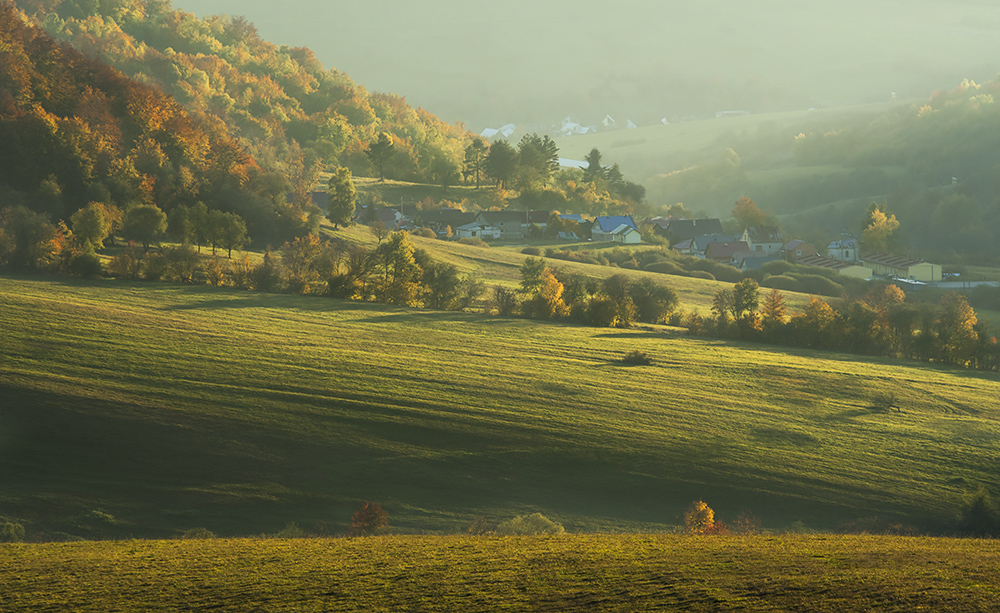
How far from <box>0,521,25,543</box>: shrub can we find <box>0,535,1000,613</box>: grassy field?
3424mm

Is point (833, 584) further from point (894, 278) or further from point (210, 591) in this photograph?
point (894, 278)

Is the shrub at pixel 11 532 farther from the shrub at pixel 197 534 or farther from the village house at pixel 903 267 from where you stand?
the village house at pixel 903 267

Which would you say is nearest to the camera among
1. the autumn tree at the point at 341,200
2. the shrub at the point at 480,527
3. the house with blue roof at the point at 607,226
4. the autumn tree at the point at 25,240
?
the shrub at the point at 480,527

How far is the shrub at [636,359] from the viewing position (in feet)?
172

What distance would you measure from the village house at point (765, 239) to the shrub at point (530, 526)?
388 ft

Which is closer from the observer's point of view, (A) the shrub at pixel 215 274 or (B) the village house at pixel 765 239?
(A) the shrub at pixel 215 274

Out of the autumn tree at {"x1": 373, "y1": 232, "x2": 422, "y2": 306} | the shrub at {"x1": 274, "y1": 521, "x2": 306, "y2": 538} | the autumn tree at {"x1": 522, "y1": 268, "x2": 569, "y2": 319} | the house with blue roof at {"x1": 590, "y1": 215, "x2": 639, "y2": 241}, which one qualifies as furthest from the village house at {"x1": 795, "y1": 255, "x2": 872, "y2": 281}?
the shrub at {"x1": 274, "y1": 521, "x2": 306, "y2": 538}

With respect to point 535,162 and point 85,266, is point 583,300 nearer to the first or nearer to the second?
point 85,266

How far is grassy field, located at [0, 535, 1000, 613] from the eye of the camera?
16.7 m

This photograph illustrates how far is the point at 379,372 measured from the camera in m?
44.6

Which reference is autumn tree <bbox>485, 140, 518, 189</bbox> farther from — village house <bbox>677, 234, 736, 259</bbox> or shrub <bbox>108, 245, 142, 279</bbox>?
shrub <bbox>108, 245, 142, 279</bbox>

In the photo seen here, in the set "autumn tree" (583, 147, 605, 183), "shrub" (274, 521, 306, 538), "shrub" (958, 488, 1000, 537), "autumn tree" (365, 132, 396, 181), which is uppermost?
"autumn tree" (583, 147, 605, 183)

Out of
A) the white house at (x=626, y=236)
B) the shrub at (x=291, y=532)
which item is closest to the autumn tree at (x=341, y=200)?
the white house at (x=626, y=236)

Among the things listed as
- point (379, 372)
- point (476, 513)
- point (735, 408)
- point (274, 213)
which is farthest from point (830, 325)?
point (274, 213)
